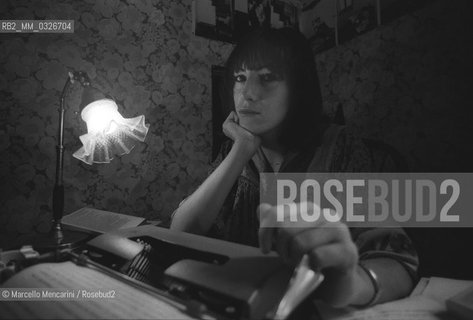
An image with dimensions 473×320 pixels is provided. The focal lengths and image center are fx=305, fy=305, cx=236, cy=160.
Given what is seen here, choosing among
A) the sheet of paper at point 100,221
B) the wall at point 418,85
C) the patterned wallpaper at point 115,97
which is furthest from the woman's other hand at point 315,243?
the patterned wallpaper at point 115,97

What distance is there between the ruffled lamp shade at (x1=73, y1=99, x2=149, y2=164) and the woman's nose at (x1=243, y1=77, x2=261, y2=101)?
1.57 ft

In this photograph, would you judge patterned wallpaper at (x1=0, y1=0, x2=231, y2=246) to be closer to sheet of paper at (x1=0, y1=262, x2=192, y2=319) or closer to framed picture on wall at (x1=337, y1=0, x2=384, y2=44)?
framed picture on wall at (x1=337, y1=0, x2=384, y2=44)

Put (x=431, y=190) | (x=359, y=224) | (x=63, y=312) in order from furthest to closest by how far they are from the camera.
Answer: (x=431, y=190) < (x=359, y=224) < (x=63, y=312)

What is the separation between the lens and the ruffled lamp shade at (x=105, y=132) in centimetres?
117

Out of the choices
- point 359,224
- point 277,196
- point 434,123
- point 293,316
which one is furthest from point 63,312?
point 434,123

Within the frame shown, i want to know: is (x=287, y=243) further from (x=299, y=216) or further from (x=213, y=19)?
(x=213, y=19)

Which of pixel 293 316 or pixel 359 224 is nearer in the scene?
pixel 293 316

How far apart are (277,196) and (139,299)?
2.80 ft

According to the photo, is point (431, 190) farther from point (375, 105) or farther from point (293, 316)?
point (293, 316)

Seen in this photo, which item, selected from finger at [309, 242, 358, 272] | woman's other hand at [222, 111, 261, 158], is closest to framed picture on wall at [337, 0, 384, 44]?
woman's other hand at [222, 111, 261, 158]

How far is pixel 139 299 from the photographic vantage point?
1.15ft

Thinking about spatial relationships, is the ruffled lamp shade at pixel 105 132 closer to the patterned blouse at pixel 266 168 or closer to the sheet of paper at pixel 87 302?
the patterned blouse at pixel 266 168

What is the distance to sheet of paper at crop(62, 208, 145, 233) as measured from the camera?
106 cm

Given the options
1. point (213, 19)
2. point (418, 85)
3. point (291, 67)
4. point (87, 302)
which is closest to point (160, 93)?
point (213, 19)
